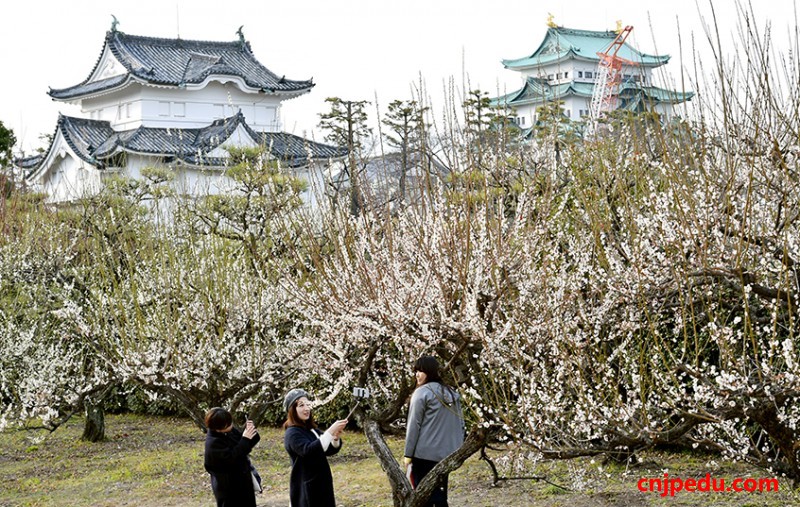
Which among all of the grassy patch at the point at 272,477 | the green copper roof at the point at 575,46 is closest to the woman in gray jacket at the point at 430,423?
the grassy patch at the point at 272,477

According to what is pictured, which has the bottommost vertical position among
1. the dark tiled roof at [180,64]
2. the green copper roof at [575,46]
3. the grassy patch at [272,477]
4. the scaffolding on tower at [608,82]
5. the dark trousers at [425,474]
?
the grassy patch at [272,477]

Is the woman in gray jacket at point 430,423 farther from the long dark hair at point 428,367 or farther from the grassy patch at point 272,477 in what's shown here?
the grassy patch at point 272,477

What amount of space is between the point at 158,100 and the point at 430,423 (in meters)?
31.4

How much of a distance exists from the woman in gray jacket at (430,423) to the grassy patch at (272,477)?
96 centimetres

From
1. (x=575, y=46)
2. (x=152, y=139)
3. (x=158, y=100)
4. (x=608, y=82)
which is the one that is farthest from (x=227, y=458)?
(x=575, y=46)

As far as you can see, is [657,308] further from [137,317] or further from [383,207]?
[137,317]

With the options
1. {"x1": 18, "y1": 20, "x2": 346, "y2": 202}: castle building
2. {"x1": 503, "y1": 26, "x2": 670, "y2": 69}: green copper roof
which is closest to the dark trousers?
{"x1": 18, "y1": 20, "x2": 346, "y2": 202}: castle building

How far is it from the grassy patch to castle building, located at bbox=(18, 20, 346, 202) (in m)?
19.0

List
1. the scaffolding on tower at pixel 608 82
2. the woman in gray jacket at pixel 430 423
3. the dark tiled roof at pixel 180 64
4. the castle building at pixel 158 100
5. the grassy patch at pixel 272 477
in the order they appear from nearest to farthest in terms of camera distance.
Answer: the woman in gray jacket at pixel 430 423
the grassy patch at pixel 272 477
the scaffolding on tower at pixel 608 82
the castle building at pixel 158 100
the dark tiled roof at pixel 180 64

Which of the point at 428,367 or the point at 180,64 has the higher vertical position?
the point at 180,64

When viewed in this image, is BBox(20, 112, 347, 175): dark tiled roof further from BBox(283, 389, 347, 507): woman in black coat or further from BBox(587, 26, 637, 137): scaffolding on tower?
BBox(283, 389, 347, 507): woman in black coat

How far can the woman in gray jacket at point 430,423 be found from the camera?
639 cm

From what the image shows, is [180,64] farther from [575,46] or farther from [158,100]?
[575,46]

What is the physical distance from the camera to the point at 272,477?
33.7ft
